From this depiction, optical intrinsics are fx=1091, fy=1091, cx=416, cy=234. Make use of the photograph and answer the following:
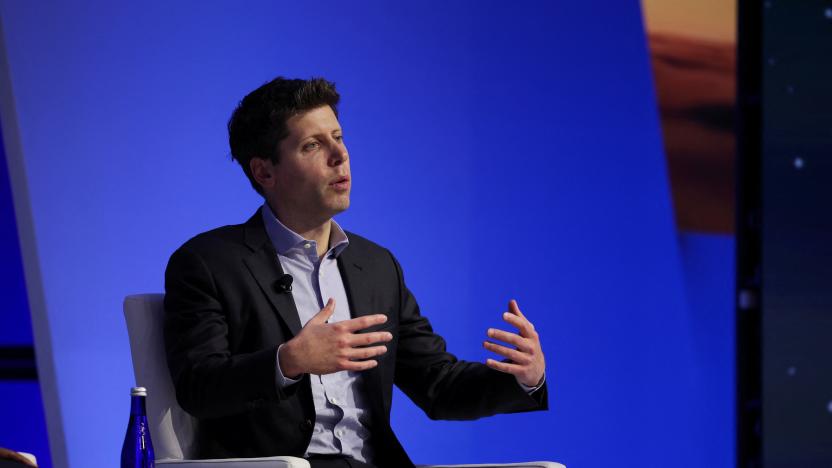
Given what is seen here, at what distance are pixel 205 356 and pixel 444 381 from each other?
649mm

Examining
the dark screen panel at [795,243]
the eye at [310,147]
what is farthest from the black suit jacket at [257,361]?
the dark screen panel at [795,243]

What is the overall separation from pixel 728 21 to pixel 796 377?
1.66 m

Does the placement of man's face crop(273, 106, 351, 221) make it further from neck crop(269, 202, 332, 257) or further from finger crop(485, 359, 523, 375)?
finger crop(485, 359, 523, 375)

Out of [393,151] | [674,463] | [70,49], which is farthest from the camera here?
[674,463]

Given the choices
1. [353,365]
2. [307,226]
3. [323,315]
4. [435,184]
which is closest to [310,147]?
[307,226]

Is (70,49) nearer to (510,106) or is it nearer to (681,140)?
(510,106)

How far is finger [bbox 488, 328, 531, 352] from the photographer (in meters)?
2.33

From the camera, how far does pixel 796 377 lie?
4.40 meters

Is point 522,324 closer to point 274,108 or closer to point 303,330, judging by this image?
point 303,330

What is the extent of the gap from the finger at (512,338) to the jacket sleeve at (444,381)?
12 centimetres

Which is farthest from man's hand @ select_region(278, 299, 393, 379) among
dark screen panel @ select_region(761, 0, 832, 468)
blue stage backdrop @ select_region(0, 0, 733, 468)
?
dark screen panel @ select_region(761, 0, 832, 468)

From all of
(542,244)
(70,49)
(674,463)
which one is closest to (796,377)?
(674,463)

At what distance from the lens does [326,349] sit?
2.17 m

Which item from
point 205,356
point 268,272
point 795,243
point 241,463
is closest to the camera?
point 241,463
